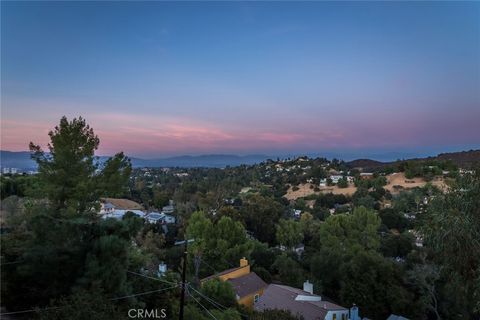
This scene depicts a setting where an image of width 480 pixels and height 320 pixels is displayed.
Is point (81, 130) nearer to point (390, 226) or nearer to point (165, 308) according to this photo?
point (165, 308)

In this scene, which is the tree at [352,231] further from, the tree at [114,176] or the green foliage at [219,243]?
the tree at [114,176]

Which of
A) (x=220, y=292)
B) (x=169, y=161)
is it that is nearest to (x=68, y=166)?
(x=220, y=292)

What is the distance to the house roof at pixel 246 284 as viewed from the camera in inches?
665

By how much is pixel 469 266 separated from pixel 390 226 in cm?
3233

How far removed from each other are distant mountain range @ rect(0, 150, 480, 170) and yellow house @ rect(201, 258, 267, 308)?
7.35m

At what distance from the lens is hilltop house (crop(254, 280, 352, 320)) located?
14.0m

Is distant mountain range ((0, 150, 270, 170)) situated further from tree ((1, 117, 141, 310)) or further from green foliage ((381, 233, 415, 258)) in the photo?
green foliage ((381, 233, 415, 258))

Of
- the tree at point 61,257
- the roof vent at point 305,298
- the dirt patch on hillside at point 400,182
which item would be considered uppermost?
the tree at point 61,257

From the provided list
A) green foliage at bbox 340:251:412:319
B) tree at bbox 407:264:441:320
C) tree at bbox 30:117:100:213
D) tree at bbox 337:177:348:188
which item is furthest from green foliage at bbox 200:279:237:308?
tree at bbox 337:177:348:188

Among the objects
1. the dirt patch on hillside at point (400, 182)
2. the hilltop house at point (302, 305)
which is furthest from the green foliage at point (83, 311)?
the dirt patch on hillside at point (400, 182)

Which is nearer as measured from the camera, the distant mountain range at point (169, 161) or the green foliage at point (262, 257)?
the distant mountain range at point (169, 161)

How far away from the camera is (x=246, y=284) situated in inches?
703

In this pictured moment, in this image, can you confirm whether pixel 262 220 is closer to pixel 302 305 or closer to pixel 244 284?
pixel 244 284

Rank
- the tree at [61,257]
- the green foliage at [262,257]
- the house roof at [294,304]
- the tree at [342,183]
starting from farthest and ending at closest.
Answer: the tree at [342,183] → the green foliage at [262,257] → the house roof at [294,304] → the tree at [61,257]
